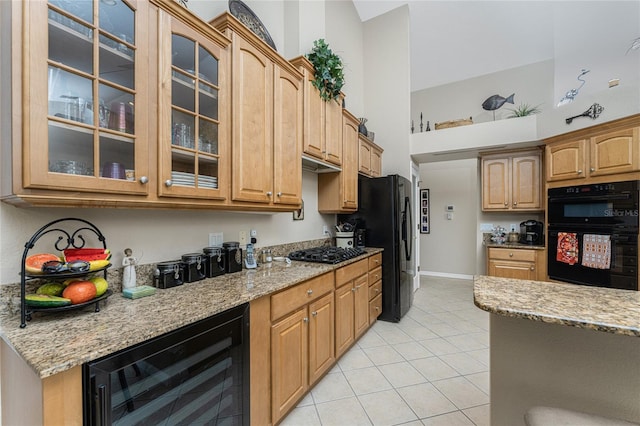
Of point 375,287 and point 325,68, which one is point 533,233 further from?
point 325,68

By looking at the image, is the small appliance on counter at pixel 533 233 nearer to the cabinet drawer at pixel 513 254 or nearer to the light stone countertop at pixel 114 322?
the cabinet drawer at pixel 513 254

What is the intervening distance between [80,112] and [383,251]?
2.92 m

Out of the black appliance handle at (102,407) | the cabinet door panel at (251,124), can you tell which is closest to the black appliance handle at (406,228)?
the cabinet door panel at (251,124)

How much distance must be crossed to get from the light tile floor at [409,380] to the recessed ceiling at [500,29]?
14.0 feet

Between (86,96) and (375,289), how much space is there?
2922 mm

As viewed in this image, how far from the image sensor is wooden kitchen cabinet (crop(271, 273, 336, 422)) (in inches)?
60.4

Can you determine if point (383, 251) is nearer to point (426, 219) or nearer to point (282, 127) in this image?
point (282, 127)

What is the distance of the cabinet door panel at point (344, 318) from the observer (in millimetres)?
2262

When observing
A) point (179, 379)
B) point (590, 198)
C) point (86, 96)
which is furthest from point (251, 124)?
point (590, 198)

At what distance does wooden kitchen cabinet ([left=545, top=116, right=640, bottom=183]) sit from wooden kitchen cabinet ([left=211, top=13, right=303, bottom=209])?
342 cm

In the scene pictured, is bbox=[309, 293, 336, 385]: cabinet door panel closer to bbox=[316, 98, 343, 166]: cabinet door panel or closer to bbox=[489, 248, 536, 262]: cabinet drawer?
bbox=[316, 98, 343, 166]: cabinet door panel

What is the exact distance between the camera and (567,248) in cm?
322

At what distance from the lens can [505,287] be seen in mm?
1183

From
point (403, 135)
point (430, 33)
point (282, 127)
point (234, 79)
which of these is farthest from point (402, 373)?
point (430, 33)
